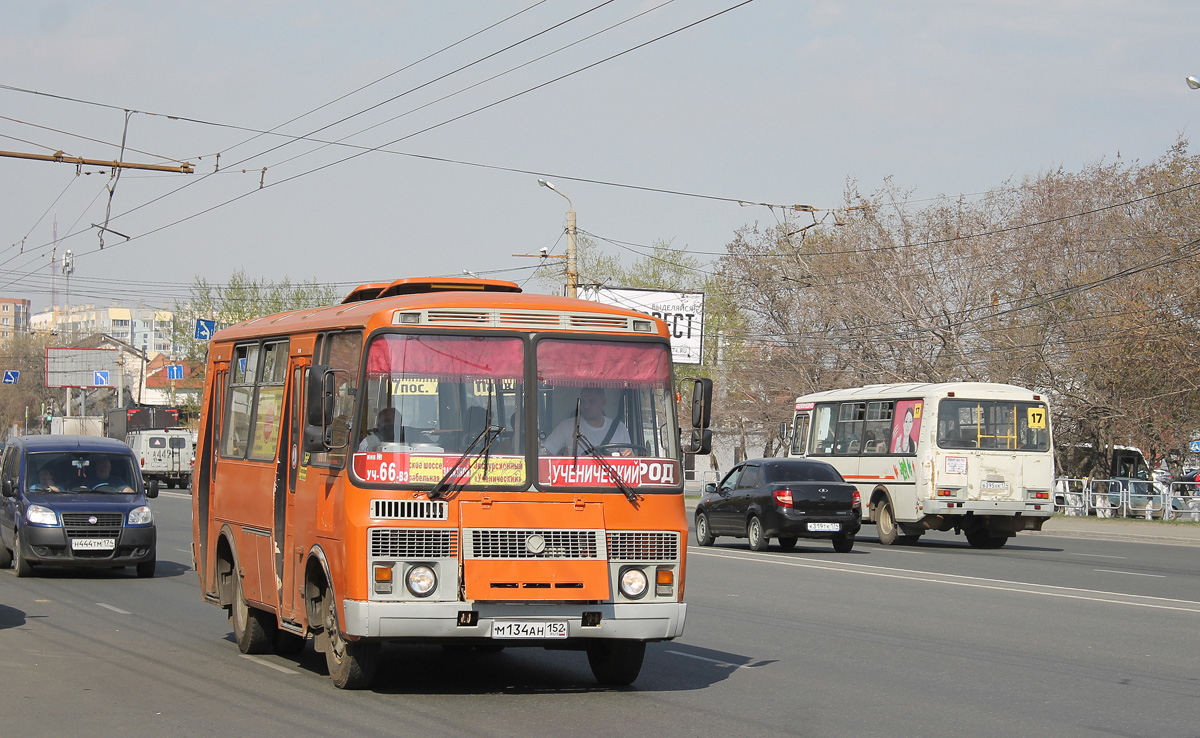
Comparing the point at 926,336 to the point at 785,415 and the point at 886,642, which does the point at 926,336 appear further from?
the point at 886,642

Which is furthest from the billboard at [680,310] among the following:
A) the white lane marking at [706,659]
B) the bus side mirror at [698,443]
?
the bus side mirror at [698,443]

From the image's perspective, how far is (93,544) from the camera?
18.4 meters

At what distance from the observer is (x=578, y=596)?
348 inches

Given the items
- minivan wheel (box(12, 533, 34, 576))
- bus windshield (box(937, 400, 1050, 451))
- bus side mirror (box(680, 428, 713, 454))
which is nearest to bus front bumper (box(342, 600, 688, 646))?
bus side mirror (box(680, 428, 713, 454))

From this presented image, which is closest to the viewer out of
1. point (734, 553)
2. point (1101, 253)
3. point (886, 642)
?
point (886, 642)

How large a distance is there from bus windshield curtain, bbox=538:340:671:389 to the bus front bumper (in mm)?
1522

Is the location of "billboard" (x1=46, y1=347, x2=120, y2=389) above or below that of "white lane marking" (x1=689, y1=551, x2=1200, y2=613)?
above

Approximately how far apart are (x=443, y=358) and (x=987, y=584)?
38.1 ft

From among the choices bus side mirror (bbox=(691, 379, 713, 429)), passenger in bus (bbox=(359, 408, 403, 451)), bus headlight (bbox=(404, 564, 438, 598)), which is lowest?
bus headlight (bbox=(404, 564, 438, 598))

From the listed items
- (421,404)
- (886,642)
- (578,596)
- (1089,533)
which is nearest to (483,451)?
(421,404)

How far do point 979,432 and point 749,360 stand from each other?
32.7 meters

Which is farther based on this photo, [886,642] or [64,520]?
[64,520]

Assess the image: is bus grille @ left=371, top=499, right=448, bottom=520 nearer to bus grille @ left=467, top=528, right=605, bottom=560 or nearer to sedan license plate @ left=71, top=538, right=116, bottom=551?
bus grille @ left=467, top=528, right=605, bottom=560

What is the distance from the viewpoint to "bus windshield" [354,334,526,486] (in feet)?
29.1
